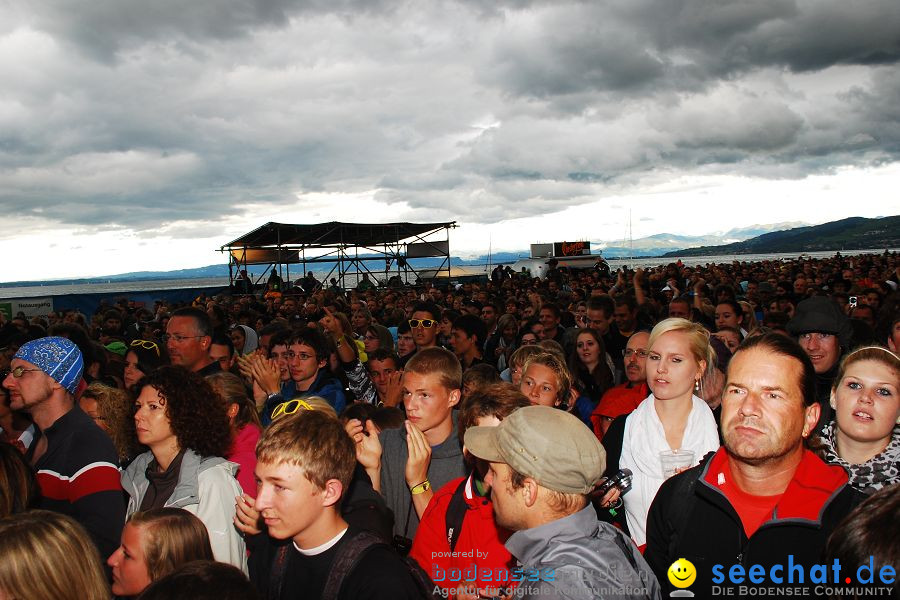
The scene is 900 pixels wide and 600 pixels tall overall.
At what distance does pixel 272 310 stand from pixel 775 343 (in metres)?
13.5

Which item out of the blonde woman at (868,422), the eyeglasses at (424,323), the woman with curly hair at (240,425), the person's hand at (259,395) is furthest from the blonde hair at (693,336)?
the eyeglasses at (424,323)

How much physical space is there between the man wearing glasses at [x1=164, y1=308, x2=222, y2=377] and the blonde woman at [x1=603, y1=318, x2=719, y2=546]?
3.97 m

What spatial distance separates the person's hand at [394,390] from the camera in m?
5.29

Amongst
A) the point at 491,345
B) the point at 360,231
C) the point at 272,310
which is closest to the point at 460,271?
the point at 360,231

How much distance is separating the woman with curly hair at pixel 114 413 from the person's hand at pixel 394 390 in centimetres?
214

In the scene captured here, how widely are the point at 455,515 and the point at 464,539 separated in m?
0.11

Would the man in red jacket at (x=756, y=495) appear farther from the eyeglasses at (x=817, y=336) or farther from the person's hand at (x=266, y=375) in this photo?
the person's hand at (x=266, y=375)

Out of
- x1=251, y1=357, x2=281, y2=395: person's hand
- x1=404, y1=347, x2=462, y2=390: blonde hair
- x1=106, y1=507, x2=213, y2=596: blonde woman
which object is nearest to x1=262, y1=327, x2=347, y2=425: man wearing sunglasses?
x1=251, y1=357, x2=281, y2=395: person's hand

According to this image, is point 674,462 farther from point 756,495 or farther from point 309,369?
point 309,369

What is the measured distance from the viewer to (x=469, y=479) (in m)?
2.71

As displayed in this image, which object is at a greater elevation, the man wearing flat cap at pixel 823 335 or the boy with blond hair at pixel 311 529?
the man wearing flat cap at pixel 823 335

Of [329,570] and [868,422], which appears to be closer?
Answer: [329,570]

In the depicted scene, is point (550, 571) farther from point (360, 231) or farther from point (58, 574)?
point (360, 231)

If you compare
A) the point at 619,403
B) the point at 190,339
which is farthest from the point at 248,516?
the point at 190,339
